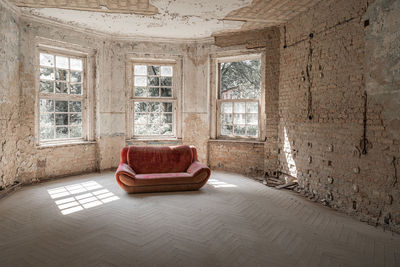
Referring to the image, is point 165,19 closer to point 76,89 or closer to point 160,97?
point 160,97

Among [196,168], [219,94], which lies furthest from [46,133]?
[219,94]

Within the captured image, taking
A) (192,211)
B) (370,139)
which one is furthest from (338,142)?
(192,211)

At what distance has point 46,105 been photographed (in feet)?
19.9

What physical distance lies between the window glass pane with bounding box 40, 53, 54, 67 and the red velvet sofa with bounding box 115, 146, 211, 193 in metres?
2.75

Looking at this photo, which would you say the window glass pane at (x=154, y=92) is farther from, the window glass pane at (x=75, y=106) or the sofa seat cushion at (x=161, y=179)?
the sofa seat cushion at (x=161, y=179)

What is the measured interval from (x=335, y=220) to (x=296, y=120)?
2.23 meters

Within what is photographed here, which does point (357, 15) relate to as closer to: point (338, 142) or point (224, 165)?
point (338, 142)

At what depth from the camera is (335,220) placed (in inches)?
151

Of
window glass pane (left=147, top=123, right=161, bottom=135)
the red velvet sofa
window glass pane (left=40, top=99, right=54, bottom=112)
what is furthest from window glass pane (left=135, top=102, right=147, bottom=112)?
window glass pane (left=40, top=99, right=54, bottom=112)

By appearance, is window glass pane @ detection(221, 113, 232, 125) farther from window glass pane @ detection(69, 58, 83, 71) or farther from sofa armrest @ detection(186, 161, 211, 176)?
window glass pane @ detection(69, 58, 83, 71)

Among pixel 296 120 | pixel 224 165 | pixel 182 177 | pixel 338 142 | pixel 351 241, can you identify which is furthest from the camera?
pixel 224 165

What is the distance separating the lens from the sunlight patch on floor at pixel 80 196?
430 cm

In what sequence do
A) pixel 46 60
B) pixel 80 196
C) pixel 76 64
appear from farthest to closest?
pixel 76 64 < pixel 46 60 < pixel 80 196

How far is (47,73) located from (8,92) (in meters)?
1.20
